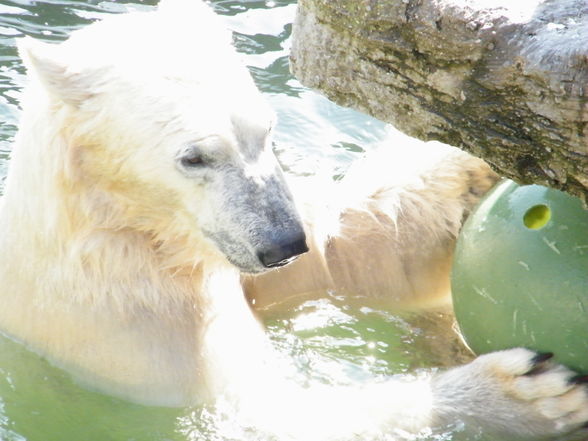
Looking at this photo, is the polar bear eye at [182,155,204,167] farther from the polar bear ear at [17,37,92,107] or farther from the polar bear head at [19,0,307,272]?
the polar bear ear at [17,37,92,107]

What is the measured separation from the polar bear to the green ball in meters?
0.13

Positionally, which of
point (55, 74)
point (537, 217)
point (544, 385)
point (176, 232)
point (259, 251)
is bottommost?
point (544, 385)

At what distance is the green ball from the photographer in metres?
3.32

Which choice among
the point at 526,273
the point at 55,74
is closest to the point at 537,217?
the point at 526,273

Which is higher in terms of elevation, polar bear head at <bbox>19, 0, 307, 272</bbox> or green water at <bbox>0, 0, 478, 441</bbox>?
polar bear head at <bbox>19, 0, 307, 272</bbox>

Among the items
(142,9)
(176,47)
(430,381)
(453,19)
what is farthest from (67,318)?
(142,9)

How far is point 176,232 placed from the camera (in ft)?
12.3

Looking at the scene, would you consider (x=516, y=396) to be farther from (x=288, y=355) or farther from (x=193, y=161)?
(x=193, y=161)

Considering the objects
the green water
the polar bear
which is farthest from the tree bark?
the green water

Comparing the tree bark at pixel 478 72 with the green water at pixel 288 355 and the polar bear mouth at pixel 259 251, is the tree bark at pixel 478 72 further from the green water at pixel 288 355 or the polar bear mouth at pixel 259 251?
the green water at pixel 288 355

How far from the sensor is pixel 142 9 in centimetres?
768

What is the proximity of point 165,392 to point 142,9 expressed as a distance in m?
4.44

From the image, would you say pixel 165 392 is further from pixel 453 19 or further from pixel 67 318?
pixel 453 19

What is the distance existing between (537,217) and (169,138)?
134 cm
